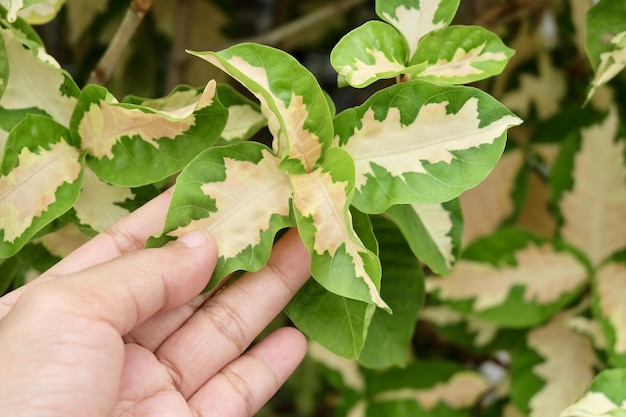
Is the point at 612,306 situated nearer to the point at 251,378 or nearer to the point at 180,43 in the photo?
the point at 251,378

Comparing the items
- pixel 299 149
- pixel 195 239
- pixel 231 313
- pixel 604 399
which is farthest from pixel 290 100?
pixel 604 399

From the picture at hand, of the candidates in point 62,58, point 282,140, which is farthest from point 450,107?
point 62,58

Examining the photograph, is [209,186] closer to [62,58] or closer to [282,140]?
[282,140]

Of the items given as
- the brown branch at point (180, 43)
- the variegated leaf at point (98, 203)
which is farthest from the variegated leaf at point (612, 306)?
the brown branch at point (180, 43)

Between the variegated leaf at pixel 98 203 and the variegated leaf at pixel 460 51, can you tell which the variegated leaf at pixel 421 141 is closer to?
the variegated leaf at pixel 460 51

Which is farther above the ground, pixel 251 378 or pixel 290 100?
pixel 290 100

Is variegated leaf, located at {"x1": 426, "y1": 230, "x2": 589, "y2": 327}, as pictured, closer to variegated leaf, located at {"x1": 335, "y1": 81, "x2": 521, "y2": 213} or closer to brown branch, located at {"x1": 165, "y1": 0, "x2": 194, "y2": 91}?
variegated leaf, located at {"x1": 335, "y1": 81, "x2": 521, "y2": 213}
